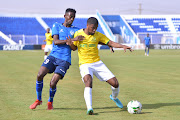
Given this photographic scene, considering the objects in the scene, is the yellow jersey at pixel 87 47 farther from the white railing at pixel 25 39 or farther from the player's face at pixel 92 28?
the white railing at pixel 25 39

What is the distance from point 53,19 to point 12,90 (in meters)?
48.4

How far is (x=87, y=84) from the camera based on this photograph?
661cm

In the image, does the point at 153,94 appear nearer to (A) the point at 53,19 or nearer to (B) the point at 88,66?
(B) the point at 88,66

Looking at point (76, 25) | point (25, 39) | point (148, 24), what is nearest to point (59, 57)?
point (25, 39)

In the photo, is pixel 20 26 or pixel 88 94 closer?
pixel 88 94

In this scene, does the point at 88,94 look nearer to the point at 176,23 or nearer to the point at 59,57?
the point at 59,57

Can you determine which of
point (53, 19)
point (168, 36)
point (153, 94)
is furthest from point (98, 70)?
point (53, 19)

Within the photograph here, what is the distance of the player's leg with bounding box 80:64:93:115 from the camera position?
20.9 feet

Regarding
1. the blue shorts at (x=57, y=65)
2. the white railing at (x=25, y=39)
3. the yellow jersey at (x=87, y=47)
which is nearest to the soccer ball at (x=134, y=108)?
the yellow jersey at (x=87, y=47)

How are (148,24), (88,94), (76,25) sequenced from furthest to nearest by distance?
(148,24) → (76,25) → (88,94)

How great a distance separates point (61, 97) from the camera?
869cm

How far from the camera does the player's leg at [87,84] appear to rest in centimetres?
638

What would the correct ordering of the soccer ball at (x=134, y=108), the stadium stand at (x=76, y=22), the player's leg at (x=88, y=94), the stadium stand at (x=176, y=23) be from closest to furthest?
the player's leg at (x=88, y=94) < the soccer ball at (x=134, y=108) < the stadium stand at (x=76, y=22) < the stadium stand at (x=176, y=23)

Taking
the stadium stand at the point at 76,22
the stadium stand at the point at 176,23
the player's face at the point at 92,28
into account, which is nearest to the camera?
the player's face at the point at 92,28
